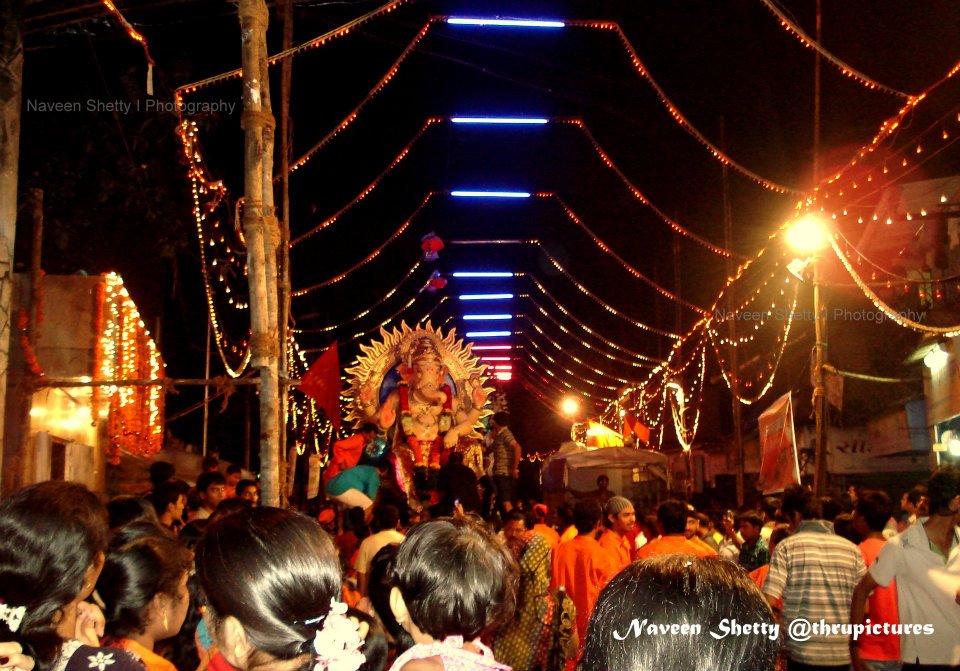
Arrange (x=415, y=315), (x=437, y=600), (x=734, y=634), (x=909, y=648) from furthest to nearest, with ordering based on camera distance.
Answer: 1. (x=415, y=315)
2. (x=909, y=648)
3. (x=437, y=600)
4. (x=734, y=634)

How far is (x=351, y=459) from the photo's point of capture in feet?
46.4

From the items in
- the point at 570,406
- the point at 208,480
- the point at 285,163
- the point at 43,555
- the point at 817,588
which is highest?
the point at 285,163

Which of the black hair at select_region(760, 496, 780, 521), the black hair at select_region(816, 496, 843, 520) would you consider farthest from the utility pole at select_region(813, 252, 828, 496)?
the black hair at select_region(816, 496, 843, 520)

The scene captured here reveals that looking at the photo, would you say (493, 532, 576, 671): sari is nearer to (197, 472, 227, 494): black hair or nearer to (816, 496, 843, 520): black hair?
(816, 496, 843, 520): black hair

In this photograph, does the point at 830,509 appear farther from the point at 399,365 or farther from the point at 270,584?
the point at 399,365

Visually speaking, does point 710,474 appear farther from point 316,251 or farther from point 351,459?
point 351,459

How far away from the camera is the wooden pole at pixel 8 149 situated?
26.7 ft

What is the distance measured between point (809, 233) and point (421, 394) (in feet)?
26.3

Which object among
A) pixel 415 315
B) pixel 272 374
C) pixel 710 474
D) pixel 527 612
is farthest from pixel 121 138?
pixel 710 474

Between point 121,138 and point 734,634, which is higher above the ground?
point 121,138

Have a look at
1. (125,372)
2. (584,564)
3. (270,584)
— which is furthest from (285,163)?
(270,584)

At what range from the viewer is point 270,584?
2.54m

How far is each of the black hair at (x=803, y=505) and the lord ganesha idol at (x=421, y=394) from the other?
9.11 meters

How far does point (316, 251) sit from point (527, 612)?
54.0ft
